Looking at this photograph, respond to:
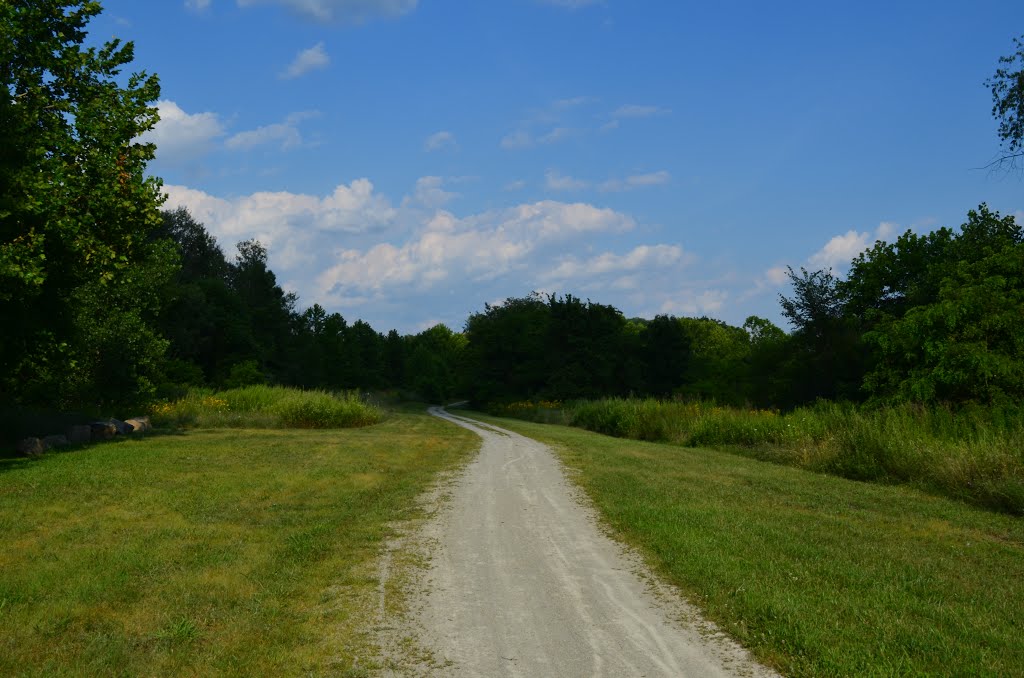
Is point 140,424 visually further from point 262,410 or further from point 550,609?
point 550,609

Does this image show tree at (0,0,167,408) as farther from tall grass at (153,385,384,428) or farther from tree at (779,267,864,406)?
tree at (779,267,864,406)

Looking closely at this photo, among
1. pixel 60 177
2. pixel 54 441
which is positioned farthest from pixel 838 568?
pixel 54 441

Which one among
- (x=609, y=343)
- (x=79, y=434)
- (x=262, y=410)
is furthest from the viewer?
(x=609, y=343)

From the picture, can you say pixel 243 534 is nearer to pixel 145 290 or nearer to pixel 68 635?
pixel 68 635

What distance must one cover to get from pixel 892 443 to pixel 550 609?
12.6 m

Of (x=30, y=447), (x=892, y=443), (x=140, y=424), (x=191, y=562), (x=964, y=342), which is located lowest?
(x=191, y=562)

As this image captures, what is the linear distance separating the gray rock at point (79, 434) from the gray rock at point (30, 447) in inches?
73.3

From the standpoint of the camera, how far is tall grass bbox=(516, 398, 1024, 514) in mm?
12969

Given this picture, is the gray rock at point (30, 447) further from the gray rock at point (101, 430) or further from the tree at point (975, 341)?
the tree at point (975, 341)

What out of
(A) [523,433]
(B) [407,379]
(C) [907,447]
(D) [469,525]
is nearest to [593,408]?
(A) [523,433]

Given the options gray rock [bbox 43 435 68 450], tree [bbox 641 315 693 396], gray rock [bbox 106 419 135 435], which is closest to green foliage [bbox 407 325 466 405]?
tree [bbox 641 315 693 396]

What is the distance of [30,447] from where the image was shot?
53.3ft

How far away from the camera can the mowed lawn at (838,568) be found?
5254 millimetres

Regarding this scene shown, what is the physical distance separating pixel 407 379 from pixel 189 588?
361ft
